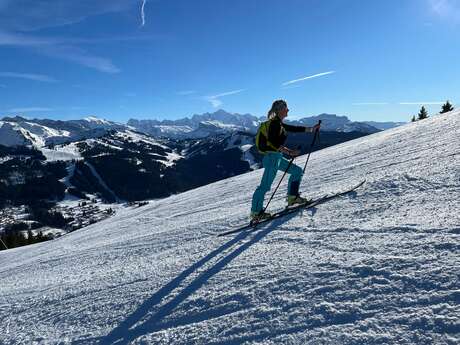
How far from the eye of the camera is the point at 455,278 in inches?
161

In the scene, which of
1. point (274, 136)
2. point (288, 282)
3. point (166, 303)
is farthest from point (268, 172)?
point (166, 303)

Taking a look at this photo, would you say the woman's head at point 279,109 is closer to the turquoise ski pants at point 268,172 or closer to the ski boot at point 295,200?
the turquoise ski pants at point 268,172

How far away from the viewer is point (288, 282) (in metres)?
5.04

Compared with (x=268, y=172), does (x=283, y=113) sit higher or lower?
higher

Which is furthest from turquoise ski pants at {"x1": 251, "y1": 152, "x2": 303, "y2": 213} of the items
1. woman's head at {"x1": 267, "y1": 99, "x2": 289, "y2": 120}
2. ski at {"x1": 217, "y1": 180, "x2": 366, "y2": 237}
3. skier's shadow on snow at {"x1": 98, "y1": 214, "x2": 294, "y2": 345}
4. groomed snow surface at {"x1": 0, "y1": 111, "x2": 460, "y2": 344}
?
skier's shadow on snow at {"x1": 98, "y1": 214, "x2": 294, "y2": 345}

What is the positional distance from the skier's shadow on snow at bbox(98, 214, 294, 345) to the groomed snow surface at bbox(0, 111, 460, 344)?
0.02 metres

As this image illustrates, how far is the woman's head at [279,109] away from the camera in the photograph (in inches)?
323

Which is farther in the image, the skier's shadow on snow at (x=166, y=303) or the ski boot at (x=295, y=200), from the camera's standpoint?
the ski boot at (x=295, y=200)

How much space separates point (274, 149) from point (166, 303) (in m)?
4.18

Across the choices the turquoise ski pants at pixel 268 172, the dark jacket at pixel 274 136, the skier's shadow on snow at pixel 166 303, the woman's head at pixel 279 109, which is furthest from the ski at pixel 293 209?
the woman's head at pixel 279 109

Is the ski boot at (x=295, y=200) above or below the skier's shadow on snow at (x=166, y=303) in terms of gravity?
above

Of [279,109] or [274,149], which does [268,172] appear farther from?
[279,109]

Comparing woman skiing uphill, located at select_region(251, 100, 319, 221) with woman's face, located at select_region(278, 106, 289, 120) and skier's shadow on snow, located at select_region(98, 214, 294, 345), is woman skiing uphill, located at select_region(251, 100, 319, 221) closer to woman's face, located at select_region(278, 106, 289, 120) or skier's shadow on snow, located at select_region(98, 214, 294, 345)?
woman's face, located at select_region(278, 106, 289, 120)

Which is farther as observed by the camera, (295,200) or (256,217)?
(295,200)
